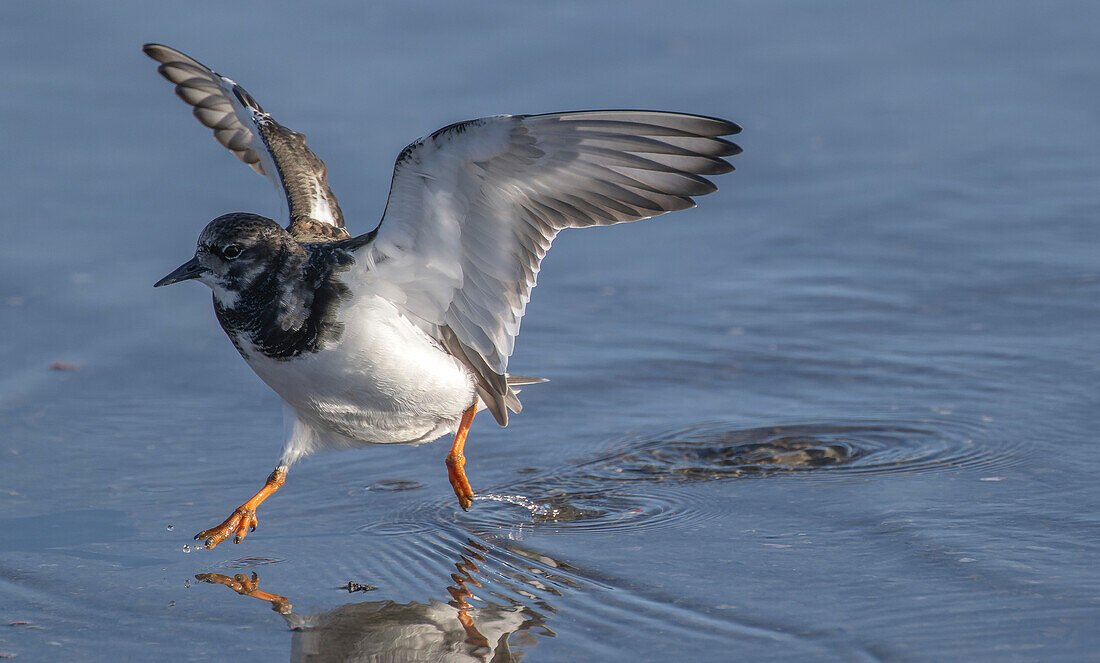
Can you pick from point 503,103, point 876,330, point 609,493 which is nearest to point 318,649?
point 609,493

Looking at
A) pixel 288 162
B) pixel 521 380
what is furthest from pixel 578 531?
pixel 288 162

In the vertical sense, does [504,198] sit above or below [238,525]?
above

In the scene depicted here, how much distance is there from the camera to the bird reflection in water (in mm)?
4230

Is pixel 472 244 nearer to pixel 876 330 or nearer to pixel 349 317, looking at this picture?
pixel 349 317

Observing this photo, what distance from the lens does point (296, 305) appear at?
5.10 m

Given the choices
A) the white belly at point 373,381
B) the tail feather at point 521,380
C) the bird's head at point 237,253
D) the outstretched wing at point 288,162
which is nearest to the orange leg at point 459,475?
the white belly at point 373,381

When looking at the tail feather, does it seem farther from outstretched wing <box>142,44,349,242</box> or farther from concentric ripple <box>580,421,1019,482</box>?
outstretched wing <box>142,44,349,242</box>

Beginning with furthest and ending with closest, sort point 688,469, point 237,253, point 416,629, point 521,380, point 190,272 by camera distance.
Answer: point 521,380, point 688,469, point 190,272, point 237,253, point 416,629

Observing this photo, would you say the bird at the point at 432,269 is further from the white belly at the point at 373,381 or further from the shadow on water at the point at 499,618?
the shadow on water at the point at 499,618

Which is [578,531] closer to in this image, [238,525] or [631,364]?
[238,525]

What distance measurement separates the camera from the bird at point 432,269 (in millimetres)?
4883

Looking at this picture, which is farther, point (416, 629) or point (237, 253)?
point (237, 253)

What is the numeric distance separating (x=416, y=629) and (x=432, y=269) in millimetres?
1405

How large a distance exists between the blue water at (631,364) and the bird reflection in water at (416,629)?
0.6 inches
